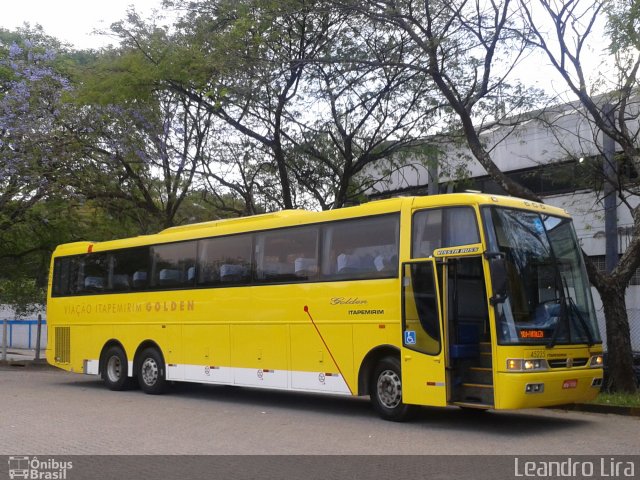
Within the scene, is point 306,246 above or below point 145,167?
below

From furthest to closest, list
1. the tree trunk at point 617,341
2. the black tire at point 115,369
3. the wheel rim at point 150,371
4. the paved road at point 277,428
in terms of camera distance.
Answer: the black tire at point 115,369 < the wheel rim at point 150,371 < the tree trunk at point 617,341 < the paved road at point 277,428

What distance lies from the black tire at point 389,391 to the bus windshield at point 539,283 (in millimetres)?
2039

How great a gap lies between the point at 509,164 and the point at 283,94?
10229 mm

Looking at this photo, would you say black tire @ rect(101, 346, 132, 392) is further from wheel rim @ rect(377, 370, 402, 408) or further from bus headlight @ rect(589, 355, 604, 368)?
bus headlight @ rect(589, 355, 604, 368)

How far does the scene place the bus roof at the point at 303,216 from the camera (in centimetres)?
1095

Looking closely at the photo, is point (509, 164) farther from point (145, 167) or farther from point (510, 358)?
point (510, 358)

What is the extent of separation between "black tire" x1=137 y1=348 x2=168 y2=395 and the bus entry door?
6.92 meters

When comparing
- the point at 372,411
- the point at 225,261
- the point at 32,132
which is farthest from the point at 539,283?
the point at 32,132

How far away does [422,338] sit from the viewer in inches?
436

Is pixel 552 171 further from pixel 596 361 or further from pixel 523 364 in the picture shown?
pixel 523 364

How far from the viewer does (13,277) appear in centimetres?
2739
